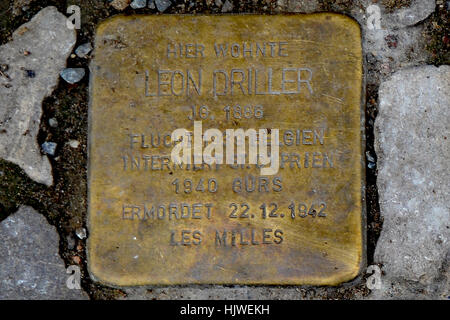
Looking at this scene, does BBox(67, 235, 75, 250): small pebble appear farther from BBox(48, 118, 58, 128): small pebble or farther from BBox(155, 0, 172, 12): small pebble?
BBox(155, 0, 172, 12): small pebble

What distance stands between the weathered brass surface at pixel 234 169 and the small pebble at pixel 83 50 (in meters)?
0.09

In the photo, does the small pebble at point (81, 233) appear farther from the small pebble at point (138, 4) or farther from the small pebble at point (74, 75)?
the small pebble at point (138, 4)

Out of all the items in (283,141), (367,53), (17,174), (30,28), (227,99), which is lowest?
(17,174)

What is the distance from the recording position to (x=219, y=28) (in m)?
1.51

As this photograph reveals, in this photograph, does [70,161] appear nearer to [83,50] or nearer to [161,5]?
[83,50]

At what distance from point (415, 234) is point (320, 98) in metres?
0.68

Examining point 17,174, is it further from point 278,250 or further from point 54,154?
point 278,250

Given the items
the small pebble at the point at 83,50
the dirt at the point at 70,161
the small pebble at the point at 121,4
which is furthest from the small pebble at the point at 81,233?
the small pebble at the point at 121,4

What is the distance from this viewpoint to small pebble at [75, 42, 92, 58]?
1542 mm

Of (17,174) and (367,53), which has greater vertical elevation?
(367,53)

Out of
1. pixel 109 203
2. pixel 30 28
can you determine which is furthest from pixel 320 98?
pixel 30 28

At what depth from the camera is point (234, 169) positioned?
1.48 metres

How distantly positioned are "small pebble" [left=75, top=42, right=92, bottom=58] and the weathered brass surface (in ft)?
0.30

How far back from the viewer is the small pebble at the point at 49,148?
1.55m
